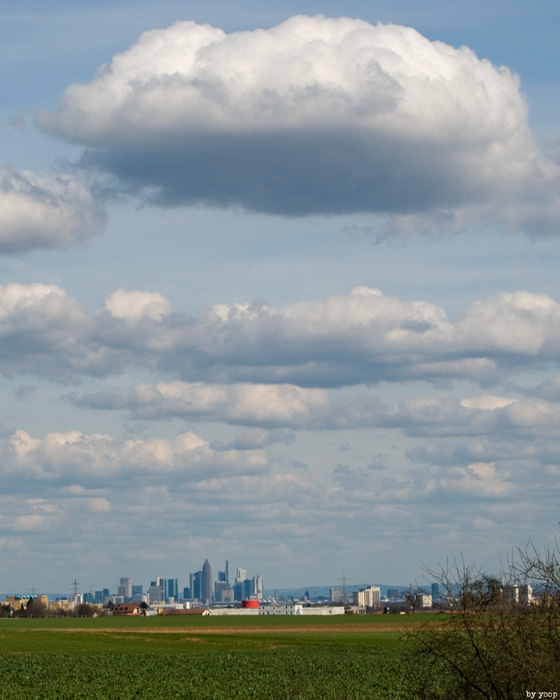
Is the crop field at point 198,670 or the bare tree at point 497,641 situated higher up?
the bare tree at point 497,641

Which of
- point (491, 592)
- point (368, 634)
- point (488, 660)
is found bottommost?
point (368, 634)

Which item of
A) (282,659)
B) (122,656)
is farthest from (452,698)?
(122,656)

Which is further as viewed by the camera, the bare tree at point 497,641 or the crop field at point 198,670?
the crop field at point 198,670

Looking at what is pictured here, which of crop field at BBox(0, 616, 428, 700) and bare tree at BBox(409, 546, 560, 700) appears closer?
bare tree at BBox(409, 546, 560, 700)

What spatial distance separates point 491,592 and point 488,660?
129 centimetres

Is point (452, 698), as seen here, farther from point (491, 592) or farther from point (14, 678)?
point (14, 678)

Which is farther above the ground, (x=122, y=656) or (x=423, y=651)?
(x=423, y=651)

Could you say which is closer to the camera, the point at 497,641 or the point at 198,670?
the point at 497,641

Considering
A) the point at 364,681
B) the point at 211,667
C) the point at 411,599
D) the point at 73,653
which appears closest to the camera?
the point at 411,599

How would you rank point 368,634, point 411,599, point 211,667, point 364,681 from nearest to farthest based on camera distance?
1. point 411,599
2. point 364,681
3. point 211,667
4. point 368,634

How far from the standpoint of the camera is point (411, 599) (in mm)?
22422

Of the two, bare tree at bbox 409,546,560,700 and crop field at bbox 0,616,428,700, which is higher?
bare tree at bbox 409,546,560,700

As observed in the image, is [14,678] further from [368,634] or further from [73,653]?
[368,634]

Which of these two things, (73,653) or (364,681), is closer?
(364,681)
